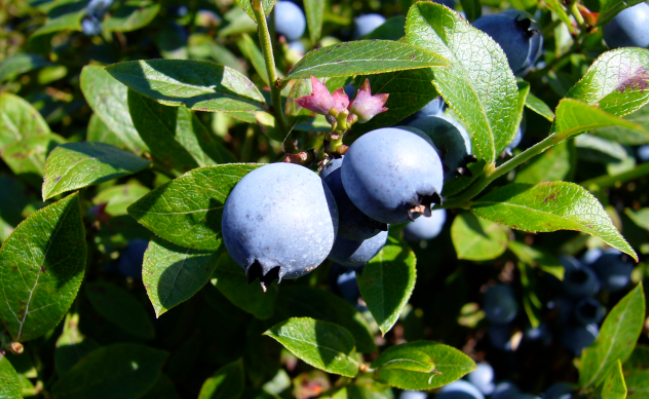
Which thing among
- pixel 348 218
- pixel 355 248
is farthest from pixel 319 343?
pixel 348 218

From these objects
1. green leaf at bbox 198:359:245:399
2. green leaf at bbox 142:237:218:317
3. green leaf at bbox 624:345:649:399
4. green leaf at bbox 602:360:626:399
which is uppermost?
green leaf at bbox 142:237:218:317

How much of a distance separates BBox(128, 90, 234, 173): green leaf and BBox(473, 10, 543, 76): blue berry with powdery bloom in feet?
2.81

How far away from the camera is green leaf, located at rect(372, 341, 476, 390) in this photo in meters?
1.19

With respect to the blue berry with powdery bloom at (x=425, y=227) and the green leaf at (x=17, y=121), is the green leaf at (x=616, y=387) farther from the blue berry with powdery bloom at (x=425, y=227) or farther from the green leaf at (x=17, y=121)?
the green leaf at (x=17, y=121)

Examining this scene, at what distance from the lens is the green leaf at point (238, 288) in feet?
4.25

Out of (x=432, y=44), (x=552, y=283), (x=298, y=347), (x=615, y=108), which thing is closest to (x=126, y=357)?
(x=298, y=347)

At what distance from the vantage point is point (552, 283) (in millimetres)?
2064

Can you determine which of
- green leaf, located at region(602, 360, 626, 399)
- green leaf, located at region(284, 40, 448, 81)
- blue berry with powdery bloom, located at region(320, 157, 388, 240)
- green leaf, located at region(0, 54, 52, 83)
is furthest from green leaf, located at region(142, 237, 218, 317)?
green leaf, located at region(0, 54, 52, 83)

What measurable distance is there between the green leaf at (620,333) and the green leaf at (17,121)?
218cm

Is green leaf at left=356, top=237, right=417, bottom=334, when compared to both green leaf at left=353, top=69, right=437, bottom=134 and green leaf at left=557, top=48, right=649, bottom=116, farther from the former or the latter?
green leaf at left=557, top=48, right=649, bottom=116

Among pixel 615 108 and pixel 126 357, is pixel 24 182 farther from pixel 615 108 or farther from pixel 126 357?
pixel 615 108

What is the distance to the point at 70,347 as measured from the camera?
158 centimetres

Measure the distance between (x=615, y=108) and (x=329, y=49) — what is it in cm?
64

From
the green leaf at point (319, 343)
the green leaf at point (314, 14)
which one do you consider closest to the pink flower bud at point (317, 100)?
the green leaf at point (319, 343)
